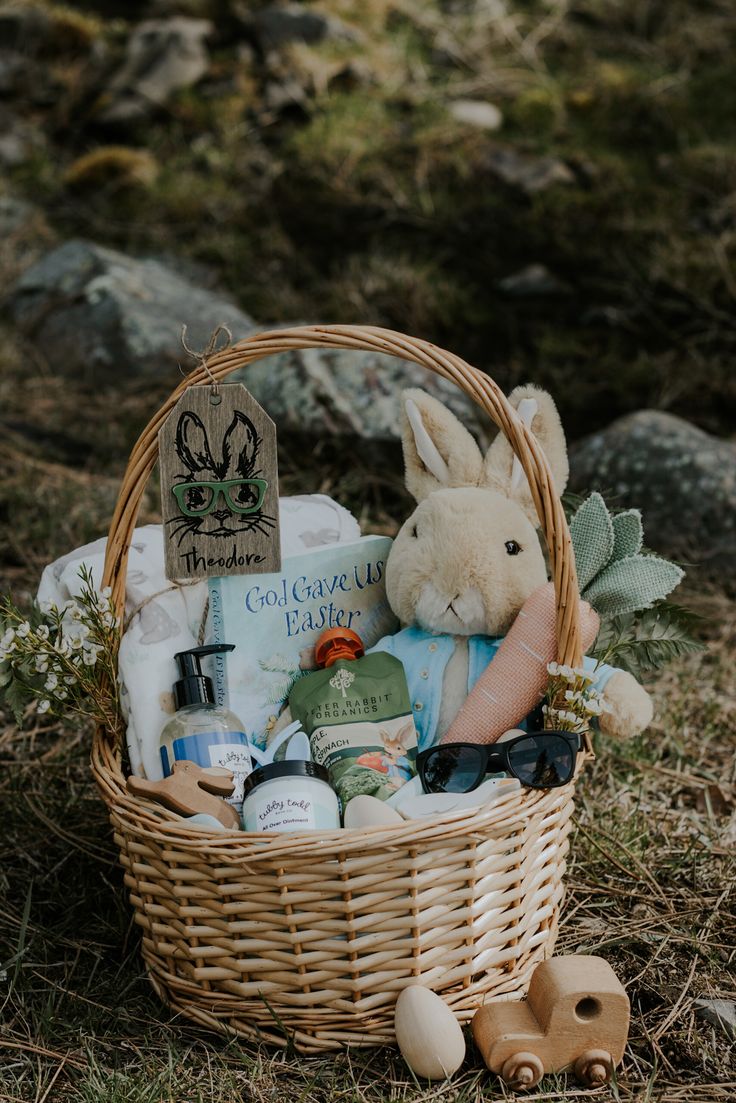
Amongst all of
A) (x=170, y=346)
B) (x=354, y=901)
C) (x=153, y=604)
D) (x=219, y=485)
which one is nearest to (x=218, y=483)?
(x=219, y=485)

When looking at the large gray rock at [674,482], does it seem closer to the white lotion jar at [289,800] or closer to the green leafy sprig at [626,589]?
the green leafy sprig at [626,589]

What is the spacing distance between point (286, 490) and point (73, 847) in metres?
1.46

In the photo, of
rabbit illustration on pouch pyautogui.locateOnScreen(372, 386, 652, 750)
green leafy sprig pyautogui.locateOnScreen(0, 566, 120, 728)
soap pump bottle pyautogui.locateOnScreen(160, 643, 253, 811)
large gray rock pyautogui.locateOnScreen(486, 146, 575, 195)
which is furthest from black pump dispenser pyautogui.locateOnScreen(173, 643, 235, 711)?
large gray rock pyautogui.locateOnScreen(486, 146, 575, 195)

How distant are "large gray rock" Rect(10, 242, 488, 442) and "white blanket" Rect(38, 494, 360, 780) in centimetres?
121

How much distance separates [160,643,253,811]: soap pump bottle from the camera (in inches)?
63.7

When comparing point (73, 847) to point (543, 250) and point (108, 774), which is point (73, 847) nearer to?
point (108, 774)

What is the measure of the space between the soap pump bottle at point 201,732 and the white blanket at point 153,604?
0.16 ft

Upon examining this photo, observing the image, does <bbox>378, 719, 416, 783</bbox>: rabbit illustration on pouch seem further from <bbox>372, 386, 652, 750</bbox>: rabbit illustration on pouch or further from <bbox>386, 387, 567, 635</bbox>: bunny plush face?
<bbox>386, 387, 567, 635</bbox>: bunny plush face

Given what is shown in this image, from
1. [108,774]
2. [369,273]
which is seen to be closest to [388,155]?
[369,273]

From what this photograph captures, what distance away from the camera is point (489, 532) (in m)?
1.76

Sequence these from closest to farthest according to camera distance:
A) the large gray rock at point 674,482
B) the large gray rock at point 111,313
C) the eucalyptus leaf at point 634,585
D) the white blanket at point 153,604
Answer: the white blanket at point 153,604, the eucalyptus leaf at point 634,585, the large gray rock at point 674,482, the large gray rock at point 111,313

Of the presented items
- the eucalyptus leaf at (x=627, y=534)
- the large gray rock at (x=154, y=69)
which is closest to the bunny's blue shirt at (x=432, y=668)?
the eucalyptus leaf at (x=627, y=534)

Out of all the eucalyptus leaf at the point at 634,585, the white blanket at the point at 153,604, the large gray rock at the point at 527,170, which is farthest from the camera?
the large gray rock at the point at 527,170

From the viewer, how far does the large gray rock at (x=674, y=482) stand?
3.16 meters
